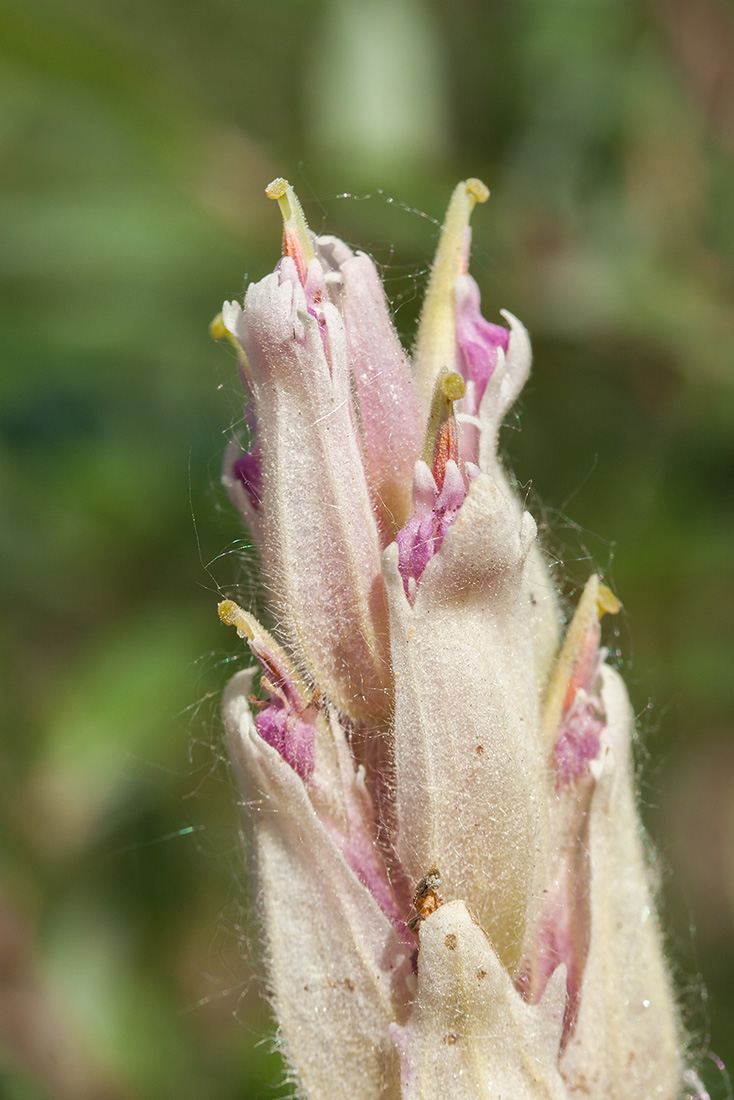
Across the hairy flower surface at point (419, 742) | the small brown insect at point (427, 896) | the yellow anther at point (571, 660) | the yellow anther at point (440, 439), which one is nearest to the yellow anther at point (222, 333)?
the hairy flower surface at point (419, 742)

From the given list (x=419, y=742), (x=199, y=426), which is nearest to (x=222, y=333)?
(x=419, y=742)

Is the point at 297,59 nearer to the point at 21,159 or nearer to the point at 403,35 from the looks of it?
the point at 403,35

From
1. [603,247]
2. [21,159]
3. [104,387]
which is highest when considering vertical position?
[21,159]

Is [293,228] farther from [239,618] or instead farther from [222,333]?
[239,618]

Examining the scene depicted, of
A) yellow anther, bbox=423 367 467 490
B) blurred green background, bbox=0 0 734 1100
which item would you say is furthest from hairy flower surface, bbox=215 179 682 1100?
blurred green background, bbox=0 0 734 1100

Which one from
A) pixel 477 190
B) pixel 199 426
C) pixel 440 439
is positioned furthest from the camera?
pixel 199 426

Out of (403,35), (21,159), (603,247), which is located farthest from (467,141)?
(21,159)

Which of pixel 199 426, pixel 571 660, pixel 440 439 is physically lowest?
pixel 199 426
